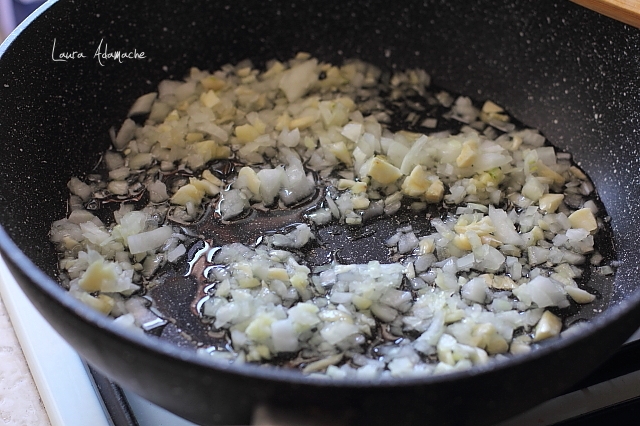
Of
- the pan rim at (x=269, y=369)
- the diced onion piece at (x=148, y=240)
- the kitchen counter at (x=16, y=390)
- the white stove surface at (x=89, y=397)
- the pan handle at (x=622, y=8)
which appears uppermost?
the pan handle at (x=622, y=8)

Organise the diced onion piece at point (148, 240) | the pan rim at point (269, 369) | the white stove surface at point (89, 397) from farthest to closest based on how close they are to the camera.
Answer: the diced onion piece at point (148, 240)
the white stove surface at point (89, 397)
the pan rim at point (269, 369)

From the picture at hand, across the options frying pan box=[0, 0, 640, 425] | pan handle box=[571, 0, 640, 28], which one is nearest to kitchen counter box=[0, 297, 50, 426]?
frying pan box=[0, 0, 640, 425]

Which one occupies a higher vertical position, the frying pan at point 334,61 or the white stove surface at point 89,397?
the frying pan at point 334,61

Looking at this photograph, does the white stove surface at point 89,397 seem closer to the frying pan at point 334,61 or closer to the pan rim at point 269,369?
the frying pan at point 334,61

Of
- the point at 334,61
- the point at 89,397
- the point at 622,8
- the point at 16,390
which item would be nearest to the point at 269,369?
the point at 89,397

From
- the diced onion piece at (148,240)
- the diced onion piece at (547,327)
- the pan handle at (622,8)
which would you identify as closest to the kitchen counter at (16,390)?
the diced onion piece at (148,240)

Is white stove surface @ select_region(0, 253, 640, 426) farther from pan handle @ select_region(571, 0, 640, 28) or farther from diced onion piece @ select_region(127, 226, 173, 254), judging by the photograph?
pan handle @ select_region(571, 0, 640, 28)

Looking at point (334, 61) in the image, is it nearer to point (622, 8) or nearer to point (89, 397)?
point (622, 8)

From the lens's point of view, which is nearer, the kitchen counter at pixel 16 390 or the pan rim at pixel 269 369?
the pan rim at pixel 269 369
